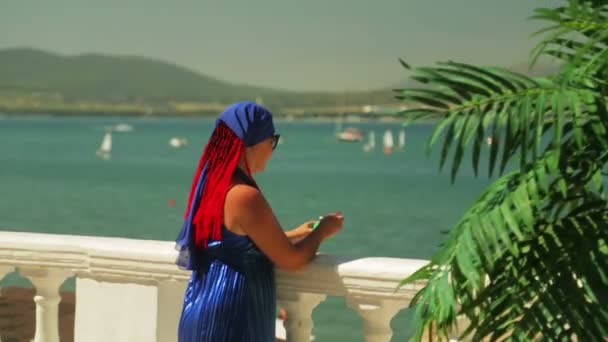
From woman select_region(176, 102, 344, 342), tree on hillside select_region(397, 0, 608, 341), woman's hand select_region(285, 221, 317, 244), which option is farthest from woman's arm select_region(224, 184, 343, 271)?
tree on hillside select_region(397, 0, 608, 341)

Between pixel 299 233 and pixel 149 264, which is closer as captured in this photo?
pixel 299 233

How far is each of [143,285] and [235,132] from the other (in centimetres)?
83

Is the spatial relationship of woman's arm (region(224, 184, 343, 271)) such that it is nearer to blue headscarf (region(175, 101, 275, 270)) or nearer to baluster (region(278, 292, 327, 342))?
blue headscarf (region(175, 101, 275, 270))

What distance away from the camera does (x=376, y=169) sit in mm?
88062

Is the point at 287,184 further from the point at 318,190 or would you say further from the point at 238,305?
the point at 238,305

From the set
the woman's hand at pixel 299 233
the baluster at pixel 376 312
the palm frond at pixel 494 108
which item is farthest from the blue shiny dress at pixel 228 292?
the palm frond at pixel 494 108

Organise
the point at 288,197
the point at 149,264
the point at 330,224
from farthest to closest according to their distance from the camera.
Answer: the point at 288,197
the point at 149,264
the point at 330,224

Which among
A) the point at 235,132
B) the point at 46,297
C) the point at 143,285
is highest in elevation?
the point at 235,132

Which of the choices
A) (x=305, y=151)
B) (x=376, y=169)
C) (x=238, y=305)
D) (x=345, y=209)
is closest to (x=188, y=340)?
(x=238, y=305)

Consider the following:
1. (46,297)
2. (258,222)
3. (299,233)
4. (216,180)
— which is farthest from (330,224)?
(46,297)

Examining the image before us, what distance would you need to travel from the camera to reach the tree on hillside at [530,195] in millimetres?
2521

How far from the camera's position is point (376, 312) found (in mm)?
3578

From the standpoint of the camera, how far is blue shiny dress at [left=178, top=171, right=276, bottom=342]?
3.39 m

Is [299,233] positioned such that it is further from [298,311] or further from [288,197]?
[288,197]
